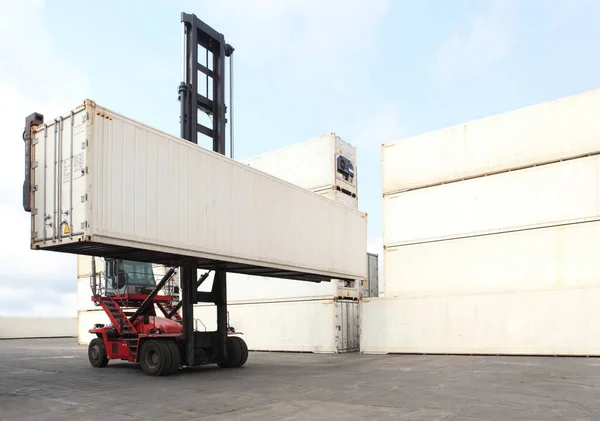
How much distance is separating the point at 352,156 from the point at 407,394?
41.2 feet

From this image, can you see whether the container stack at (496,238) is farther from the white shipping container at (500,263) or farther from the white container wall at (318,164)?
the white container wall at (318,164)

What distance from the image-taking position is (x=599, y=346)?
1468 centimetres

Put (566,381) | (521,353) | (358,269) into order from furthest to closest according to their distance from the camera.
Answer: (358,269) < (521,353) < (566,381)

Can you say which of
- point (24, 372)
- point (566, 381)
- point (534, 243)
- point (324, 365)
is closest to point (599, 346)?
point (534, 243)

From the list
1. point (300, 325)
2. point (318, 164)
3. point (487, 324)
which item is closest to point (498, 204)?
point (487, 324)

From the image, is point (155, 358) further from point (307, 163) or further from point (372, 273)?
point (372, 273)

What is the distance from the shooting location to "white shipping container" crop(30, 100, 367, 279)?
30.0 feet

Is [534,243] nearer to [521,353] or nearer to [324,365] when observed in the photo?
[521,353]

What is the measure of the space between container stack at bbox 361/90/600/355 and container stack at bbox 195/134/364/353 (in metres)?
1.05

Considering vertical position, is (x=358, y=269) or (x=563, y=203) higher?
(x=563, y=203)

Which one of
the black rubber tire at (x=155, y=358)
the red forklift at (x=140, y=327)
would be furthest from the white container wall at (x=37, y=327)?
the black rubber tire at (x=155, y=358)

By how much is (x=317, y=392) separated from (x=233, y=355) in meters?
5.27

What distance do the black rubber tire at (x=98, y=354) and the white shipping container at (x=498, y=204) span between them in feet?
32.4

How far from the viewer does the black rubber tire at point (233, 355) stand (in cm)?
1360
